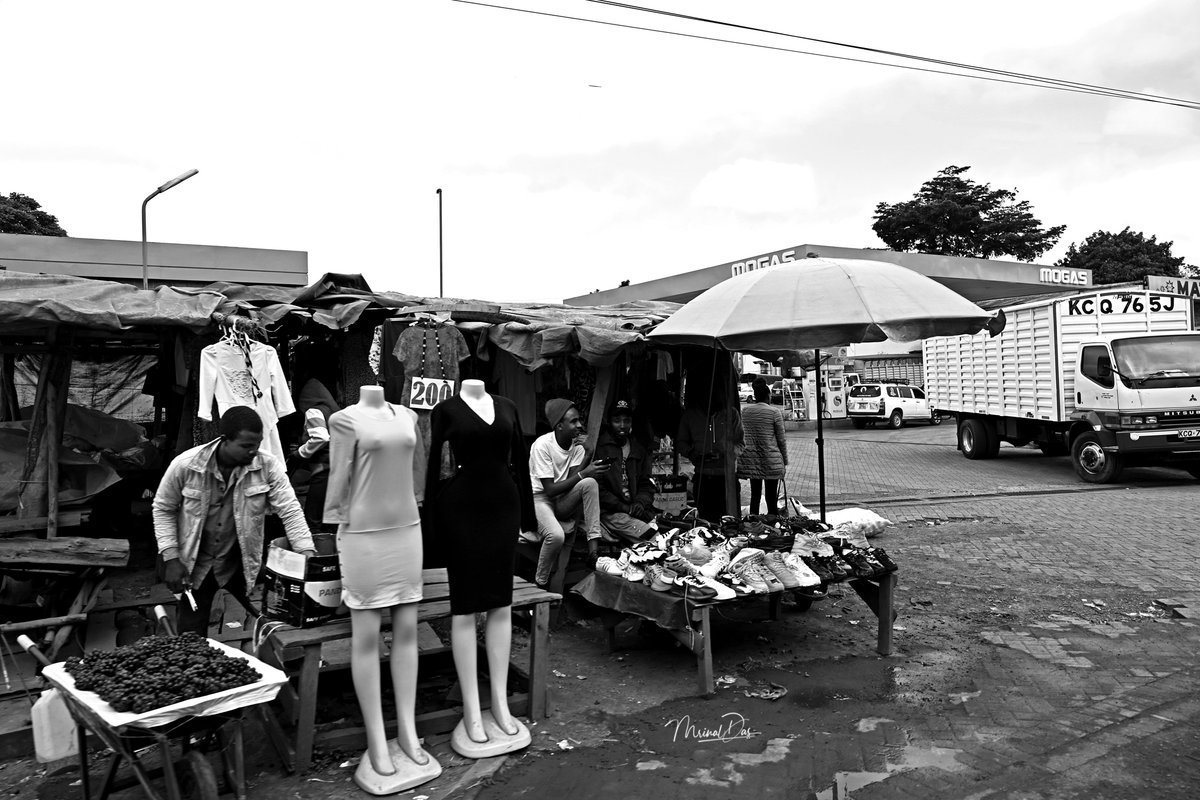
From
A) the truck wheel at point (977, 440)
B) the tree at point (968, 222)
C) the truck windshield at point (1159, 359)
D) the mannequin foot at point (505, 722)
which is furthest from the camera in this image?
the tree at point (968, 222)

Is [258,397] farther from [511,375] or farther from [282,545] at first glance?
[511,375]

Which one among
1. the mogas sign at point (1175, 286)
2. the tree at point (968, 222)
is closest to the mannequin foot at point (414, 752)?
the mogas sign at point (1175, 286)

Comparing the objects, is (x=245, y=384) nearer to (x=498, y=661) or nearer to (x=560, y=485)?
(x=560, y=485)

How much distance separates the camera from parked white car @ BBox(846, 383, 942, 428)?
1096 inches

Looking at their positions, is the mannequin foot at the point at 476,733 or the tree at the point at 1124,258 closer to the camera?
the mannequin foot at the point at 476,733

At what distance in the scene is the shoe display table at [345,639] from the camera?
412cm

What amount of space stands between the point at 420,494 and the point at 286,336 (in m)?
2.22

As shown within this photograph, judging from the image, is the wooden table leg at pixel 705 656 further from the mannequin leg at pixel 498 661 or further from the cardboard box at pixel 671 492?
the cardboard box at pixel 671 492

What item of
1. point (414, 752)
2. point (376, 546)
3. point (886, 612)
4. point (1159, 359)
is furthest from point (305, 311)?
point (1159, 359)

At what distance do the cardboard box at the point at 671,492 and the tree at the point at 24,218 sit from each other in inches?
933

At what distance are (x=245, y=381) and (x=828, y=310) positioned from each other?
13.6 feet

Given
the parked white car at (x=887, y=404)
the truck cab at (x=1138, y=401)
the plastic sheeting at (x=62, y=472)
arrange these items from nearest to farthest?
the plastic sheeting at (x=62, y=472) < the truck cab at (x=1138, y=401) < the parked white car at (x=887, y=404)

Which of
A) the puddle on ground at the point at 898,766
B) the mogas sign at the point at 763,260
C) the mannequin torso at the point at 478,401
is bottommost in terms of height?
the puddle on ground at the point at 898,766

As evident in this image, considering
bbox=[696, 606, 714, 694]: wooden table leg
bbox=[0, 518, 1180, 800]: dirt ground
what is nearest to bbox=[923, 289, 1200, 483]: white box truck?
bbox=[0, 518, 1180, 800]: dirt ground
